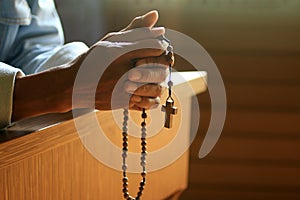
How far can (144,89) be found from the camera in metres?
0.62

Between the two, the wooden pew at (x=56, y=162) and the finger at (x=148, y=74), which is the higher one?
the finger at (x=148, y=74)

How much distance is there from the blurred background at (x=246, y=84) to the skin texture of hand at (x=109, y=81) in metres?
0.92

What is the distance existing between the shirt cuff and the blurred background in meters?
0.93

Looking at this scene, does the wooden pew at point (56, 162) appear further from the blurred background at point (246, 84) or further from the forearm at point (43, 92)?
the blurred background at point (246, 84)

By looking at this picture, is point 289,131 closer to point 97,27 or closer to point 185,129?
point 97,27

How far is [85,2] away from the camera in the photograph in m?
1.47

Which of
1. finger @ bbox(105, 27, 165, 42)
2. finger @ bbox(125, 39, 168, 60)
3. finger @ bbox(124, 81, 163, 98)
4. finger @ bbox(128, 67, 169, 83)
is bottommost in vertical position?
finger @ bbox(124, 81, 163, 98)

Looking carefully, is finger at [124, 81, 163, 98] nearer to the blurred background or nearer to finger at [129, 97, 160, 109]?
finger at [129, 97, 160, 109]

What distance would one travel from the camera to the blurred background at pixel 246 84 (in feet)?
5.41

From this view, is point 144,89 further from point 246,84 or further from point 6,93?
point 246,84

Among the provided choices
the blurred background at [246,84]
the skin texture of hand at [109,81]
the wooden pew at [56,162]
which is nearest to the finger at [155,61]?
the skin texture of hand at [109,81]

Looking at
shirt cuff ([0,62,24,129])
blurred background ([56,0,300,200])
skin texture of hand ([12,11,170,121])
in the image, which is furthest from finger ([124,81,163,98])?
blurred background ([56,0,300,200])

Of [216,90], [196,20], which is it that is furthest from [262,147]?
[196,20]

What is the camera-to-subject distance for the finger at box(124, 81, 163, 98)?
2.01ft
